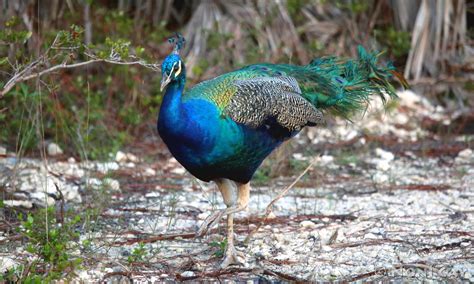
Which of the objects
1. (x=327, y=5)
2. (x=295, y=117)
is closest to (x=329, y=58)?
(x=295, y=117)

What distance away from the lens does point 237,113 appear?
4730mm

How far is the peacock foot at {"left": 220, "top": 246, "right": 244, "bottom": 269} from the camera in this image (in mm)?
4812

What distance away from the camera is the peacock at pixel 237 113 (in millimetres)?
4551

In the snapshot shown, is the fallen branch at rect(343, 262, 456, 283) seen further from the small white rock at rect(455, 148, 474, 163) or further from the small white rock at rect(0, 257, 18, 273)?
the small white rock at rect(455, 148, 474, 163)

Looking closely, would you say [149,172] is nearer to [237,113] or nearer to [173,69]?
[237,113]

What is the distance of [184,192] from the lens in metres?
6.40

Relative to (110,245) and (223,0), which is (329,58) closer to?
(110,245)

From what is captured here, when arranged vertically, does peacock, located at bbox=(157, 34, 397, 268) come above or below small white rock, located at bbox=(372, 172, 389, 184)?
above

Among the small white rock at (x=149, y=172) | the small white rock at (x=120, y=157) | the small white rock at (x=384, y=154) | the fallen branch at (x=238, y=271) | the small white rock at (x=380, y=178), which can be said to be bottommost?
the fallen branch at (x=238, y=271)

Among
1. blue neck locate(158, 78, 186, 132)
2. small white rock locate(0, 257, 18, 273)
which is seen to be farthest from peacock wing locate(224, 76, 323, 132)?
small white rock locate(0, 257, 18, 273)

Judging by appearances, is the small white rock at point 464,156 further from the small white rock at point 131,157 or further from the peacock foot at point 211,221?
the peacock foot at point 211,221

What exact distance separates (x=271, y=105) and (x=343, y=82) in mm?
909

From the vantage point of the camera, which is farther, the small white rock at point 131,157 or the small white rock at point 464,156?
the small white rock at point 464,156

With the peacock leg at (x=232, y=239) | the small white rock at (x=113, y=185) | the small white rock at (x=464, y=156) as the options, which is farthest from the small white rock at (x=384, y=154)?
the peacock leg at (x=232, y=239)
